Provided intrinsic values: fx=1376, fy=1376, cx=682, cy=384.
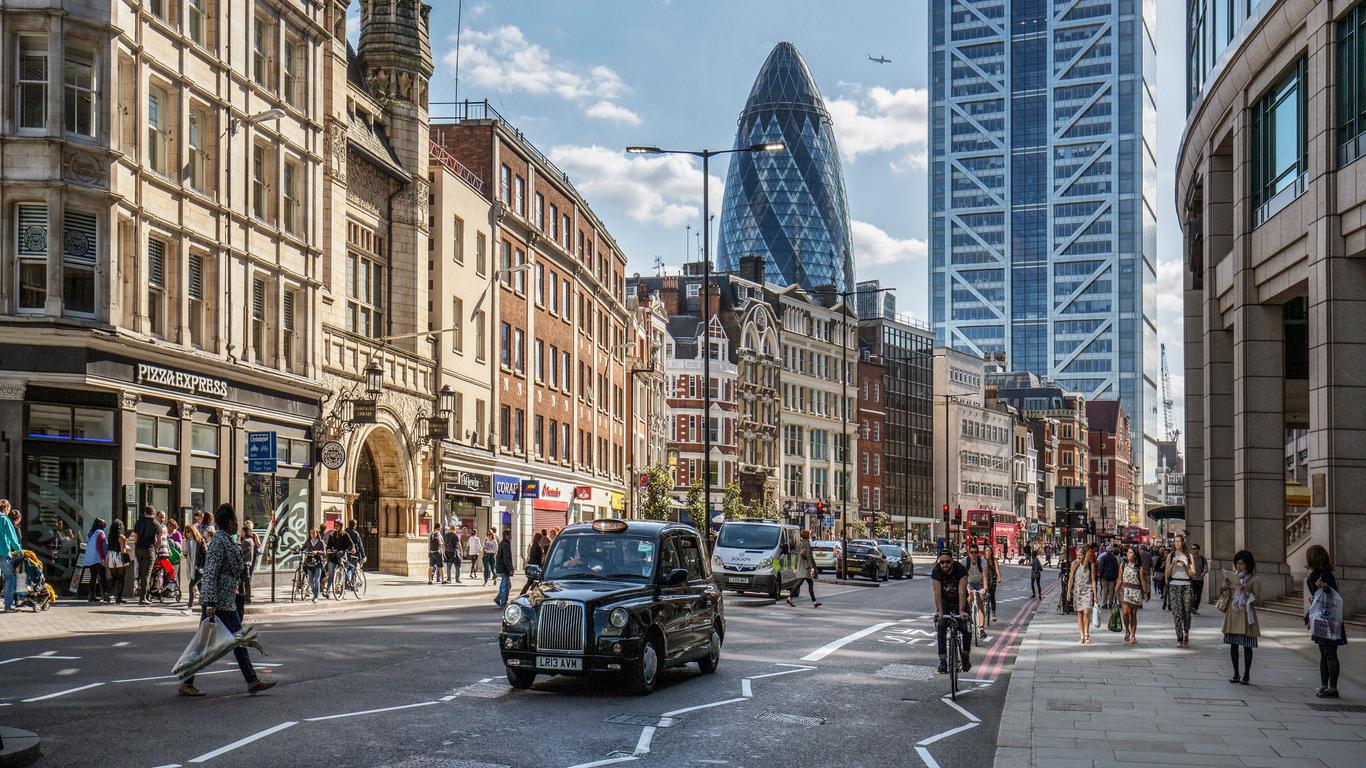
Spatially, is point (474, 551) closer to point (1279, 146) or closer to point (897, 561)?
point (897, 561)

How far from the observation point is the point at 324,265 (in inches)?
1543

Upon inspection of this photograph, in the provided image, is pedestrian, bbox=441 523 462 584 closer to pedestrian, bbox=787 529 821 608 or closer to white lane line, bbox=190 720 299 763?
pedestrian, bbox=787 529 821 608

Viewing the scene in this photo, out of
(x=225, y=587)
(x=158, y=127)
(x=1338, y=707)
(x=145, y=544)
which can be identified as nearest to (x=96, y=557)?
(x=145, y=544)

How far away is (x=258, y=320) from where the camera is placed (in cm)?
3497

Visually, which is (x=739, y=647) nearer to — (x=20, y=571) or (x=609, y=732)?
(x=609, y=732)

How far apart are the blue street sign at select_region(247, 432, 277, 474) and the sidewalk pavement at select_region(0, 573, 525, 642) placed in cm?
275

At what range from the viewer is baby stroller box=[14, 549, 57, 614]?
24.0 metres

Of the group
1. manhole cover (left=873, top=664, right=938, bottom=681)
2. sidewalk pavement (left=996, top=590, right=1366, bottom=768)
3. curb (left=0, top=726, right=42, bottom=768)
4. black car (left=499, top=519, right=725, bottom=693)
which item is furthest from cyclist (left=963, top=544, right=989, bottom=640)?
curb (left=0, top=726, right=42, bottom=768)

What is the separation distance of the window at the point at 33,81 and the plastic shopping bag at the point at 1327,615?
79.0 feet

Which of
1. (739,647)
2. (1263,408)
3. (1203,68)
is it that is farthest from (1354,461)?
(1203,68)

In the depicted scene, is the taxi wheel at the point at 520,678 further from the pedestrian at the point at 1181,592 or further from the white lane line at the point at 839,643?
the pedestrian at the point at 1181,592

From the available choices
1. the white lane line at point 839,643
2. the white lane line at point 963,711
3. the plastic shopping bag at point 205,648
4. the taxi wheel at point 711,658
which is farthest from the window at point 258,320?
the white lane line at point 963,711

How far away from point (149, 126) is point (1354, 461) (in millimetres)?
25514

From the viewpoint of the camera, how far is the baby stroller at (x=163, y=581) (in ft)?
90.9
